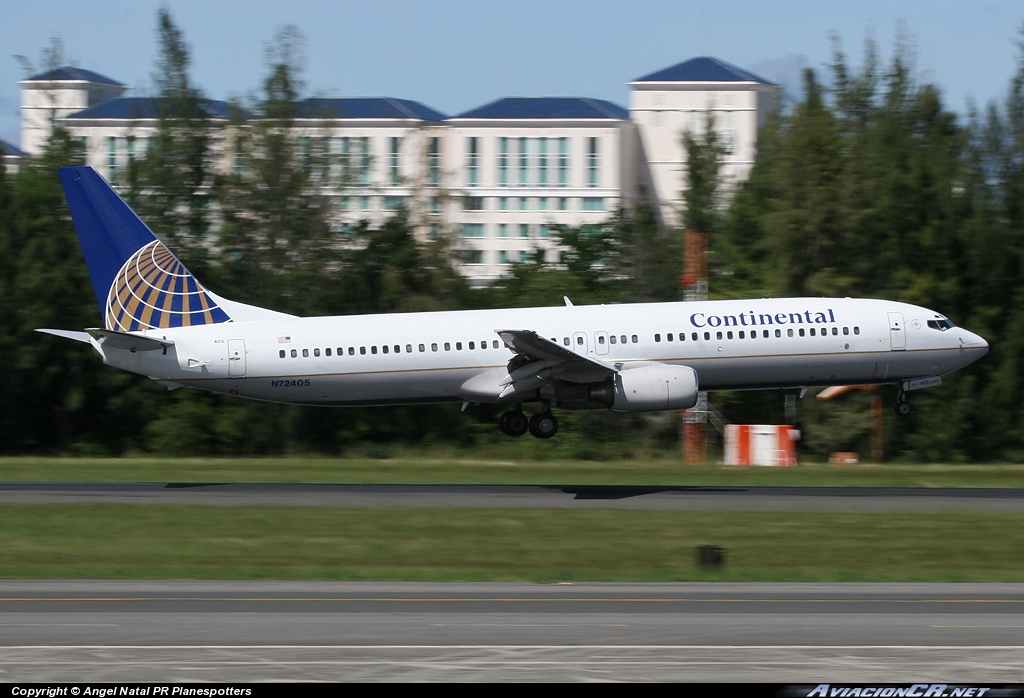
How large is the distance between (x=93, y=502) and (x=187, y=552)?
6564mm

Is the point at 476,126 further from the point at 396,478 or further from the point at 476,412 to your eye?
the point at 396,478

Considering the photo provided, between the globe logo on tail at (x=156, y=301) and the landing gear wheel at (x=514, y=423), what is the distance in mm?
8239

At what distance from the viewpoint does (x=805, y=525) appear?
24.4 m

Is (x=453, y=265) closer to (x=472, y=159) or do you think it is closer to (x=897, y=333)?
(x=897, y=333)

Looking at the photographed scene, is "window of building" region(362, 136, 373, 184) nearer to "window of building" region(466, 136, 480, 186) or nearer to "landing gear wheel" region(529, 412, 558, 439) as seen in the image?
"landing gear wheel" region(529, 412, 558, 439)

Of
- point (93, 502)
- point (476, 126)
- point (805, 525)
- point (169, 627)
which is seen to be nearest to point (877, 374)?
point (805, 525)

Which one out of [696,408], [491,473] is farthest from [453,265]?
[491,473]

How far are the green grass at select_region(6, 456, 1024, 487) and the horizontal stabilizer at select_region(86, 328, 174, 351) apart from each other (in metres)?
3.51

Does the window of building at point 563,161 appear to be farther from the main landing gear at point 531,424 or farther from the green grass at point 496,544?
the green grass at point 496,544

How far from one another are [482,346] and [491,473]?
3.84 meters

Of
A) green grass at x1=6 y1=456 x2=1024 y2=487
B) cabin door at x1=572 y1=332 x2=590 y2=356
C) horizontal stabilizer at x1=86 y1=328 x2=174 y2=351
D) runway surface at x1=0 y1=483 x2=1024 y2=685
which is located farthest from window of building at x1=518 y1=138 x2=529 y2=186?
runway surface at x1=0 y1=483 x2=1024 y2=685

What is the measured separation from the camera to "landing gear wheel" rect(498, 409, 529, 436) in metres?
34.8

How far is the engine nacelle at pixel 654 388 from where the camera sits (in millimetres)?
31516

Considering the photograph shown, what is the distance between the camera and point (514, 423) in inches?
1377
